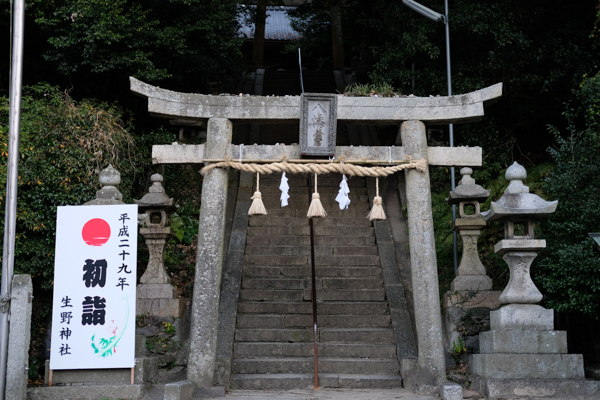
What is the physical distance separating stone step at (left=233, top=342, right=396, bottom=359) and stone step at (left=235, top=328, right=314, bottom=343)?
0.16 m

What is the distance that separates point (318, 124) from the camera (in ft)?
25.3

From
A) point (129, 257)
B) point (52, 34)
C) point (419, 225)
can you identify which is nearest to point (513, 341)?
point (419, 225)

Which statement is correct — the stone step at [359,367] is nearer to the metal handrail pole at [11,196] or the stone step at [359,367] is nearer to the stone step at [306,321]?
the stone step at [306,321]

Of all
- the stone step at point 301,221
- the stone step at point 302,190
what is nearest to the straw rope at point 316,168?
the stone step at point 301,221

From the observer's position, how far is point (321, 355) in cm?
835

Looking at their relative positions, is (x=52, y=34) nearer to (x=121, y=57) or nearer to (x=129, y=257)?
(x=121, y=57)

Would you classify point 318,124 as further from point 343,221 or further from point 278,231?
point 343,221

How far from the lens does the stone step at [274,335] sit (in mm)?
8570

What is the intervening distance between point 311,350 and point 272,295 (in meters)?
1.32

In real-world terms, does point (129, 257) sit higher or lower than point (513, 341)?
higher

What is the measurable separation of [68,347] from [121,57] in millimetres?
5487

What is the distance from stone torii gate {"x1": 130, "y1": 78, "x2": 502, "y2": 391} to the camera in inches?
296

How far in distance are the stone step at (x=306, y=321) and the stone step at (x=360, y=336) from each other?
0.24 metres

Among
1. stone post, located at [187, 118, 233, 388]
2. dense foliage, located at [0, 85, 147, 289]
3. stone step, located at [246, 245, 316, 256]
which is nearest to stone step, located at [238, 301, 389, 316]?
stone step, located at [246, 245, 316, 256]
